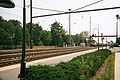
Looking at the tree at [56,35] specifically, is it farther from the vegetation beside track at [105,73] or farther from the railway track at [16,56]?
the vegetation beside track at [105,73]

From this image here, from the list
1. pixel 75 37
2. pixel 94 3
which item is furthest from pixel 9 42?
pixel 75 37

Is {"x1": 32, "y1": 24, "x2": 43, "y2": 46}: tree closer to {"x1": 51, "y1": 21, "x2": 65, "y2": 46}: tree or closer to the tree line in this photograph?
the tree line

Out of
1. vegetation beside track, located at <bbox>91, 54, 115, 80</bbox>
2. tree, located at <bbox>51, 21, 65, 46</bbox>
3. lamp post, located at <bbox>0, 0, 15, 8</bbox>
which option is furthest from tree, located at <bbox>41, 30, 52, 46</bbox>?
lamp post, located at <bbox>0, 0, 15, 8</bbox>

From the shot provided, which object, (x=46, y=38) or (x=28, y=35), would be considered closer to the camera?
(x=28, y=35)

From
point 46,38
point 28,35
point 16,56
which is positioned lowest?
point 16,56

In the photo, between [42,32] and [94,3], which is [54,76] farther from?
[42,32]

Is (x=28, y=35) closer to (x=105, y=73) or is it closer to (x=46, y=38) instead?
(x=46, y=38)

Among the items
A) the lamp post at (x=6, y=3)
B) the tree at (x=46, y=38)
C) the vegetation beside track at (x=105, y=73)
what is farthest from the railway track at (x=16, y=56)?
the tree at (x=46, y=38)

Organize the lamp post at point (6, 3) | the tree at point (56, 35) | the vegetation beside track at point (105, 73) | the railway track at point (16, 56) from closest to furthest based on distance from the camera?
the lamp post at point (6, 3) → the vegetation beside track at point (105, 73) → the railway track at point (16, 56) → the tree at point (56, 35)

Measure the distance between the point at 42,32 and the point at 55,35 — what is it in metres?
9.37

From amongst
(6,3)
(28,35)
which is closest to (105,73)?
(6,3)

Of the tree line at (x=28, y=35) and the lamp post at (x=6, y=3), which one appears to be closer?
the lamp post at (x=6, y=3)

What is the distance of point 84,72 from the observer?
13.2 meters

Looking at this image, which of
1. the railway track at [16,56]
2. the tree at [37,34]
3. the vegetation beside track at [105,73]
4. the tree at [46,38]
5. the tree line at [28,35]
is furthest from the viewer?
the tree at [46,38]
